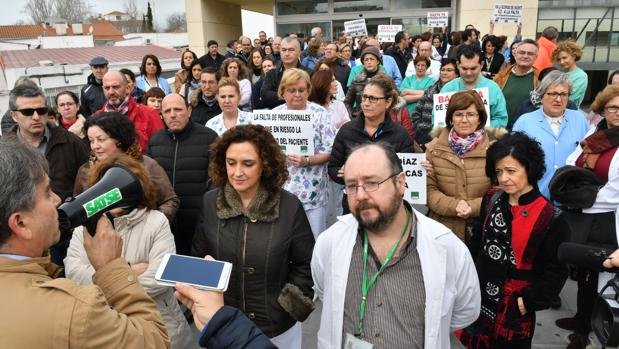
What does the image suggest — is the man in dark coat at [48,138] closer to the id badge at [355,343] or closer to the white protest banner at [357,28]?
the id badge at [355,343]

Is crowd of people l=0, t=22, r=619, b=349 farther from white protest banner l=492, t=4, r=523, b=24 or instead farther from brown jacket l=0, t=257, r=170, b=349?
white protest banner l=492, t=4, r=523, b=24

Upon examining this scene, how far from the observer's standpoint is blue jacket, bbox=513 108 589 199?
3852mm

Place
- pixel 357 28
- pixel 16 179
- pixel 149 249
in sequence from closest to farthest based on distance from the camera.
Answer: pixel 16 179, pixel 149 249, pixel 357 28

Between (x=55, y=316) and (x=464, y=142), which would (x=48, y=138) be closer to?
(x=55, y=316)

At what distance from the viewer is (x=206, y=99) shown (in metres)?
5.56

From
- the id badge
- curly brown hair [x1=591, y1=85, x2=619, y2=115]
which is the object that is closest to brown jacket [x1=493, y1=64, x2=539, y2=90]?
curly brown hair [x1=591, y1=85, x2=619, y2=115]

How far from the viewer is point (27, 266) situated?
4.62ft

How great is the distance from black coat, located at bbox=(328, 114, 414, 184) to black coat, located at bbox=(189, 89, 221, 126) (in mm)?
2196

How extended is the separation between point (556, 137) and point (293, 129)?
7.53 ft

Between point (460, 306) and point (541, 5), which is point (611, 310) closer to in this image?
point (460, 306)

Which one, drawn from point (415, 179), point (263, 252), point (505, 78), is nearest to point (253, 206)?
point (263, 252)

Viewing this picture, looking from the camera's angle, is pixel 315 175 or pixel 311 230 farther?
pixel 315 175

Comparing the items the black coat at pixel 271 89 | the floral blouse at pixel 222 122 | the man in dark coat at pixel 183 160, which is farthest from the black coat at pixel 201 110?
the man in dark coat at pixel 183 160

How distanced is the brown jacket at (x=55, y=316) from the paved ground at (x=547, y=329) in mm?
2406
